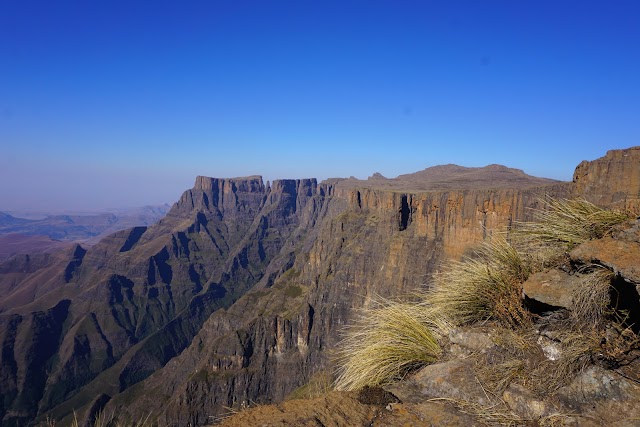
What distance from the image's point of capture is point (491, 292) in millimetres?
5043

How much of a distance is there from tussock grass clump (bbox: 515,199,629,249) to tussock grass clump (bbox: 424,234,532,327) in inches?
19.0

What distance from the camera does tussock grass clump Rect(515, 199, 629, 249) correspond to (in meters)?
4.76

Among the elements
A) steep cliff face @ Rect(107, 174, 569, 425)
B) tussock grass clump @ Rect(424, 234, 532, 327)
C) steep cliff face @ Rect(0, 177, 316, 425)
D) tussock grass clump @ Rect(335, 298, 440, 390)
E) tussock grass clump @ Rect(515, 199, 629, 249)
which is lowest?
steep cliff face @ Rect(0, 177, 316, 425)

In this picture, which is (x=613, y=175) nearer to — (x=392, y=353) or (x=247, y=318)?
(x=392, y=353)

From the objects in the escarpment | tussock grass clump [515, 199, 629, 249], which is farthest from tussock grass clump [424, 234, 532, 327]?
the escarpment

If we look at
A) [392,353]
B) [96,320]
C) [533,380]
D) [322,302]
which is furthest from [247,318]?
[96,320]

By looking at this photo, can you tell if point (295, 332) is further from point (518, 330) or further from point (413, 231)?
point (518, 330)

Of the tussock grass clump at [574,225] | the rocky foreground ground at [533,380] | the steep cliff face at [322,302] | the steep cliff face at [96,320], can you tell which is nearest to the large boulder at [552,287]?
the rocky foreground ground at [533,380]

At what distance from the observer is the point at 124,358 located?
11962 centimetres

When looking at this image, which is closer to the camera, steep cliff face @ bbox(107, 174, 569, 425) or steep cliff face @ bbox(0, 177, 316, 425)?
steep cliff face @ bbox(107, 174, 569, 425)

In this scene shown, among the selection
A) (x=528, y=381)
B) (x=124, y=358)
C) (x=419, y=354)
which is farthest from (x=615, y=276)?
(x=124, y=358)

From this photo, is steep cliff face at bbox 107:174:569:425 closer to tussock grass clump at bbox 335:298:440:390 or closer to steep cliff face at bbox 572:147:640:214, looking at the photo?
steep cliff face at bbox 572:147:640:214

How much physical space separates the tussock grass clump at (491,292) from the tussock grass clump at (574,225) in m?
0.48

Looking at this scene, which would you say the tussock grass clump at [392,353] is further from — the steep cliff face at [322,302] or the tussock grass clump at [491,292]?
the steep cliff face at [322,302]
